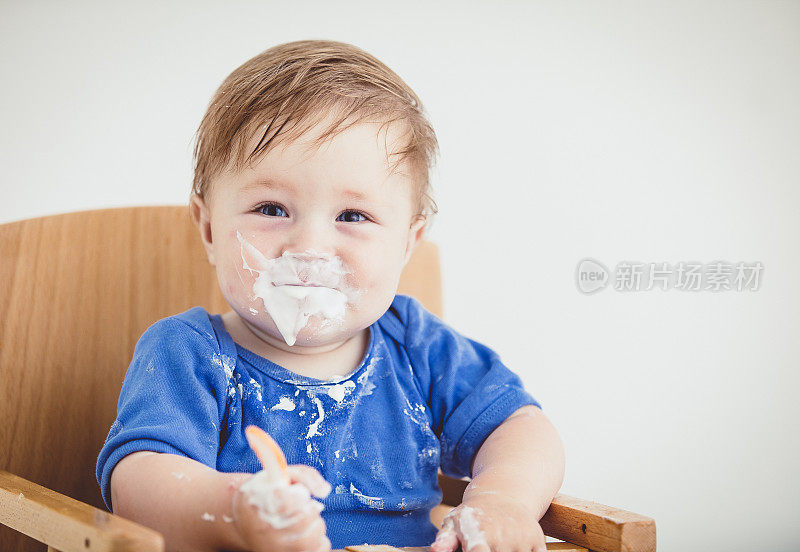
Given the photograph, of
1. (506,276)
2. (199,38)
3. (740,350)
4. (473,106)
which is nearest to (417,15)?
(473,106)

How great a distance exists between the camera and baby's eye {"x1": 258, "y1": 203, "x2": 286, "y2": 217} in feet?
2.54

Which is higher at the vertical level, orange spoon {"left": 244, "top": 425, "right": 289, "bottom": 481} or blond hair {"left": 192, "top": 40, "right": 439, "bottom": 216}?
blond hair {"left": 192, "top": 40, "right": 439, "bottom": 216}

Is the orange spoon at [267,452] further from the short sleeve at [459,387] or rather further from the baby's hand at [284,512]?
the short sleeve at [459,387]

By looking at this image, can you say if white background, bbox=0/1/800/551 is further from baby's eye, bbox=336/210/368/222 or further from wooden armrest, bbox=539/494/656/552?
wooden armrest, bbox=539/494/656/552

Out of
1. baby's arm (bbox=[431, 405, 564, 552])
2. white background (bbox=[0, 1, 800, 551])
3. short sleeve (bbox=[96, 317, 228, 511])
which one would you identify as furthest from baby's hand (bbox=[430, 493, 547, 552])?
white background (bbox=[0, 1, 800, 551])

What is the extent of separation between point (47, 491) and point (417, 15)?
1.08 m

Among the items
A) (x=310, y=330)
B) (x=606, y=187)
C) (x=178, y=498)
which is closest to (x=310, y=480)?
(x=178, y=498)

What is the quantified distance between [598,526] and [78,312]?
2.13 ft

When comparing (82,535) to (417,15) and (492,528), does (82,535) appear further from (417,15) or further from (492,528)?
(417,15)

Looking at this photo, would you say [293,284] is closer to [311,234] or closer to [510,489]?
[311,234]

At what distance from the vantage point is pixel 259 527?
0.55m

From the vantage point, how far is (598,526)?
29.0 inches

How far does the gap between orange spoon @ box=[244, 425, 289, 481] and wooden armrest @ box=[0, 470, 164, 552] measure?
0.27 ft

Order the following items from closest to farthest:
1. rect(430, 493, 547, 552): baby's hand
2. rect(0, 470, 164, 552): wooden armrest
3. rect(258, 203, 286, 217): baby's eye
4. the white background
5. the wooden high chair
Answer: rect(0, 470, 164, 552): wooden armrest, rect(430, 493, 547, 552): baby's hand, rect(258, 203, 286, 217): baby's eye, the wooden high chair, the white background
